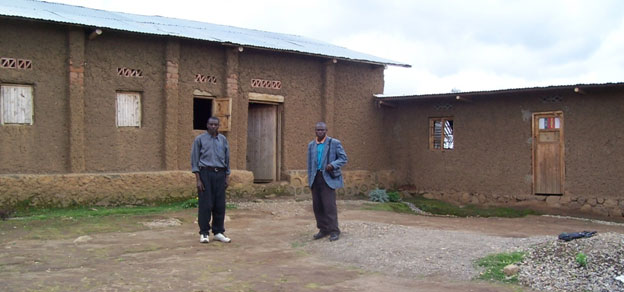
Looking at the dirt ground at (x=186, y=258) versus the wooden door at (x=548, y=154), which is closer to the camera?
the dirt ground at (x=186, y=258)

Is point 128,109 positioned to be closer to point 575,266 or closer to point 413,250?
point 413,250

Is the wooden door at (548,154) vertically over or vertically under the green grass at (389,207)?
over

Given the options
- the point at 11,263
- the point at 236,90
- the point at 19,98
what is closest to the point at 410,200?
the point at 236,90

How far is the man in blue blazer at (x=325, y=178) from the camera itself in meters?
7.95

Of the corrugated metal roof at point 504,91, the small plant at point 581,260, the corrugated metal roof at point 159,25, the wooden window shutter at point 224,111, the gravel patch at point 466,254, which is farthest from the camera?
the wooden window shutter at point 224,111

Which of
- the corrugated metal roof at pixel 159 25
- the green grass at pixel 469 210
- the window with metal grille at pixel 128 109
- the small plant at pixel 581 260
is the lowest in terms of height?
the green grass at pixel 469 210

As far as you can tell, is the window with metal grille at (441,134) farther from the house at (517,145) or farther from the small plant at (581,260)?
the small plant at (581,260)

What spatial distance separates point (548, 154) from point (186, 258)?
31.2 ft

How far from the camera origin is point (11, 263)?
248 inches

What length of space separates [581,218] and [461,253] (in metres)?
6.94

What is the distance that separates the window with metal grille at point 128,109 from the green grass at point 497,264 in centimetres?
810

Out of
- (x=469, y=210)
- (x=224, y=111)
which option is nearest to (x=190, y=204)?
(x=224, y=111)

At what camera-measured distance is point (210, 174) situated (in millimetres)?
7711

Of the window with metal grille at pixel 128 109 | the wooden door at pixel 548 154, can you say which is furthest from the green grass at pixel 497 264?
the window with metal grille at pixel 128 109
